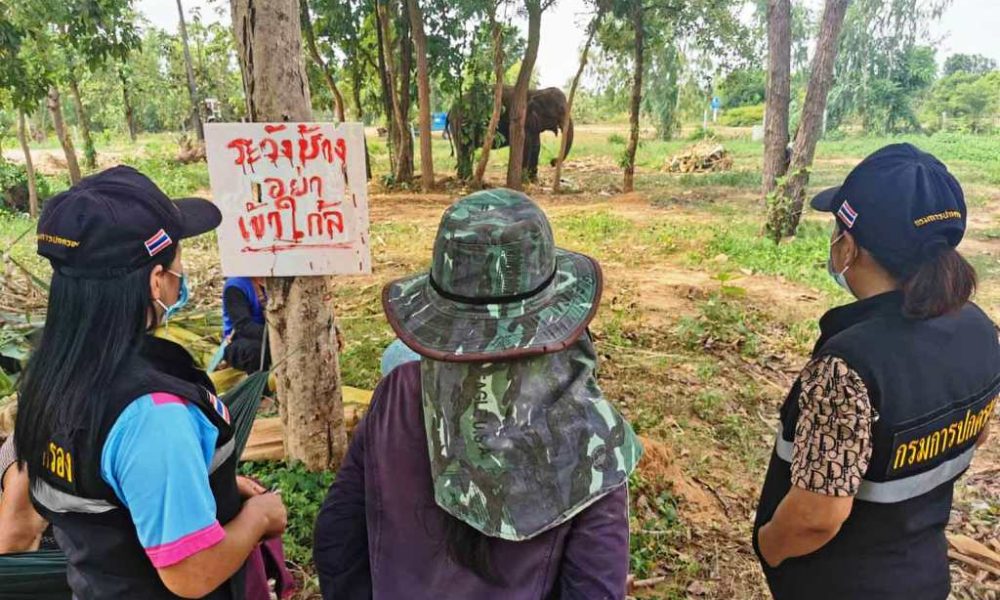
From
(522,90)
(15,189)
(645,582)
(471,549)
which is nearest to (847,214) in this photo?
(471,549)

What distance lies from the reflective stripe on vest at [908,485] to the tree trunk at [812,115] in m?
6.28

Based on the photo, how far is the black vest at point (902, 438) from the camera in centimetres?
131

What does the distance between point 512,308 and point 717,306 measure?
4608mm

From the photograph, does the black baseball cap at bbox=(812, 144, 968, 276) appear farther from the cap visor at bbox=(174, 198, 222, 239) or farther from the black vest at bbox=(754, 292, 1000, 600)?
the cap visor at bbox=(174, 198, 222, 239)

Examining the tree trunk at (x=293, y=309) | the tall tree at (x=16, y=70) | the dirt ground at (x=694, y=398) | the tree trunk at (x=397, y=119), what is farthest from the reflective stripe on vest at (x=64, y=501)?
the tree trunk at (x=397, y=119)

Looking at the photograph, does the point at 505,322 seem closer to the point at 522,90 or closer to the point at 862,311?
the point at 862,311

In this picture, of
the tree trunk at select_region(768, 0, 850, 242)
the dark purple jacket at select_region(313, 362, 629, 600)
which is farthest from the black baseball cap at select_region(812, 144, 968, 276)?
the tree trunk at select_region(768, 0, 850, 242)

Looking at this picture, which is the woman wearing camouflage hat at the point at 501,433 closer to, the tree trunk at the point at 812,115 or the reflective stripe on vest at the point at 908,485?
the reflective stripe on vest at the point at 908,485

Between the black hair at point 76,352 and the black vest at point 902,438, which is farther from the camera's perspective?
the black vest at point 902,438

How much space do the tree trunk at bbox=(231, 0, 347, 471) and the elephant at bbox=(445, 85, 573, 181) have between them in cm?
1128

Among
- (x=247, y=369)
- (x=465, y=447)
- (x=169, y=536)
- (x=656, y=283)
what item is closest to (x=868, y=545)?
(x=465, y=447)

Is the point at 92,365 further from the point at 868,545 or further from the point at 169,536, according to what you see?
the point at 868,545

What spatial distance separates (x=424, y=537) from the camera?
1.06 meters

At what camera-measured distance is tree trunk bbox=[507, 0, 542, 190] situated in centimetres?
1043
